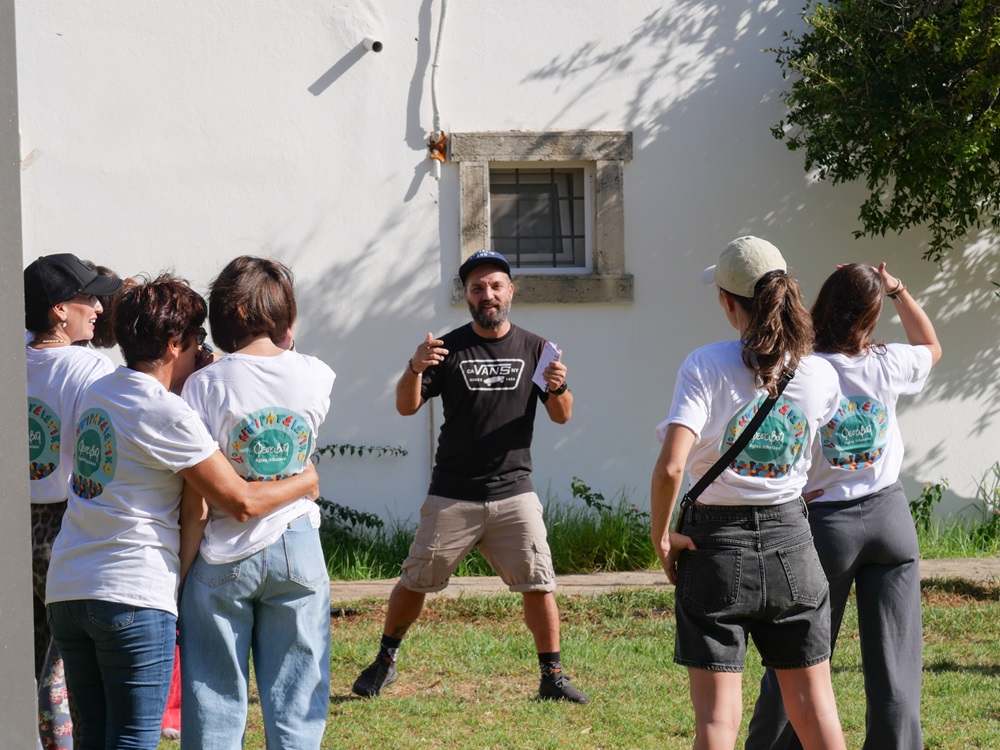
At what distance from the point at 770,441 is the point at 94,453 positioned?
1841 mm

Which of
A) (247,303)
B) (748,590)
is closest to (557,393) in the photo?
(748,590)

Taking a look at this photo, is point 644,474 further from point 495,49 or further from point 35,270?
point 35,270

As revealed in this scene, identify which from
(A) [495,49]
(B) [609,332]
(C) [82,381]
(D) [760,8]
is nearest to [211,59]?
(A) [495,49]

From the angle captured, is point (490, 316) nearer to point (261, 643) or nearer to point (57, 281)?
point (57, 281)

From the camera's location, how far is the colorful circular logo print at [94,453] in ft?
9.74

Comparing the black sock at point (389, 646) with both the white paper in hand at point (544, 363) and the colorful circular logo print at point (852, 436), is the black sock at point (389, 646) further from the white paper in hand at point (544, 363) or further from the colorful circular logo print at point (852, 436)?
the colorful circular logo print at point (852, 436)

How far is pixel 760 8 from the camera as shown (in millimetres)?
8281

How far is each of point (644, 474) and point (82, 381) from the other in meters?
5.44

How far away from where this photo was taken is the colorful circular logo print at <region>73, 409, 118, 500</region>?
9.74 ft

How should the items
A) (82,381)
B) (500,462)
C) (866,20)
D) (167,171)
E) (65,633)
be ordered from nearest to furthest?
(65,633) → (82,381) → (500,462) → (866,20) → (167,171)

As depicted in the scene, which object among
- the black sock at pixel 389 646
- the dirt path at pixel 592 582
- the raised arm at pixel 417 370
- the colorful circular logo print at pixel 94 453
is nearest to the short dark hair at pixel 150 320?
the colorful circular logo print at pixel 94 453

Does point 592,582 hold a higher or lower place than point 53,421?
lower

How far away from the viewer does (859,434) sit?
12.1 feet

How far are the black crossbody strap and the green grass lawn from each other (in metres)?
1.78
